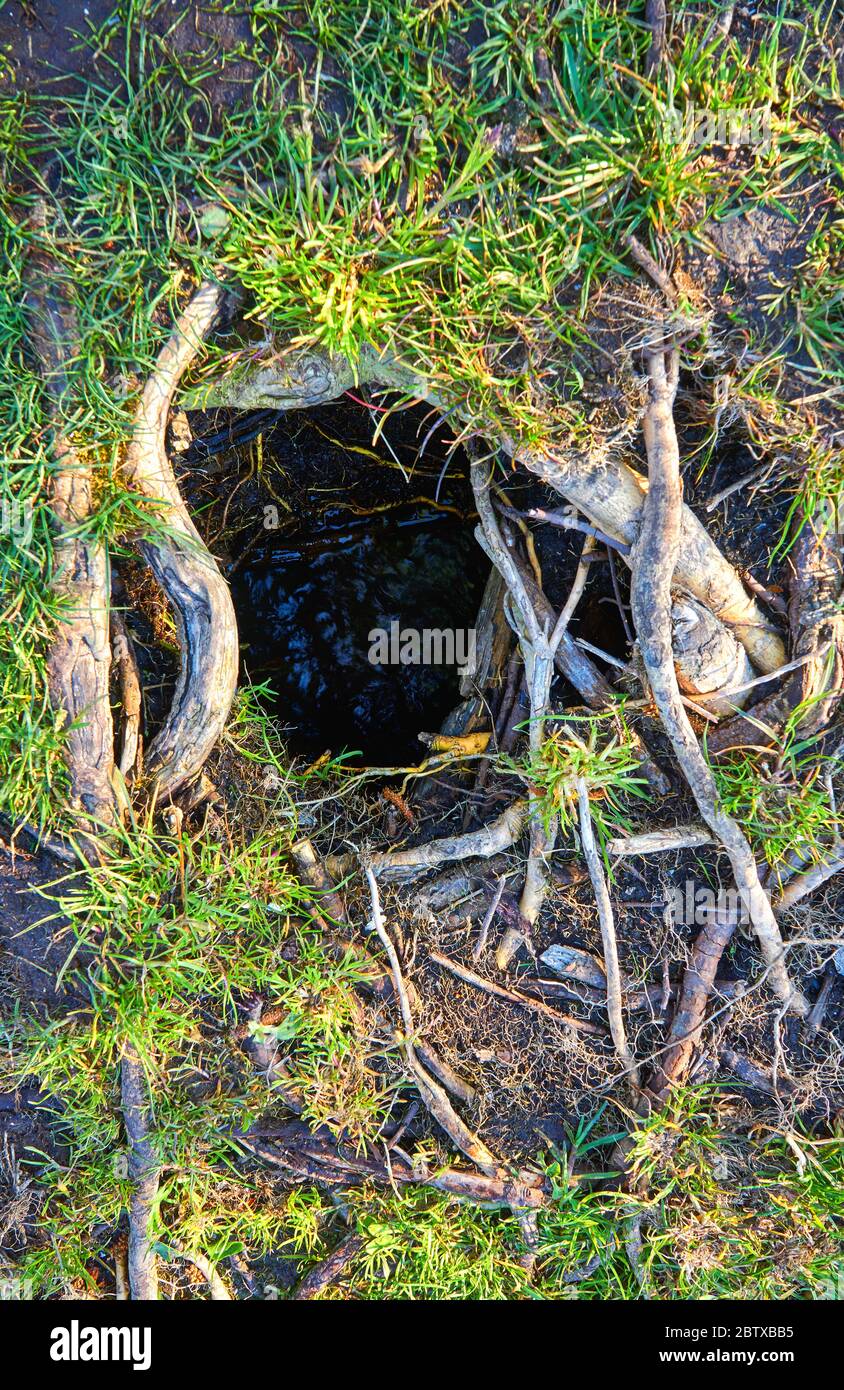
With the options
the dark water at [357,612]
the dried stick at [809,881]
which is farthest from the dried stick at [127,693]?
the dried stick at [809,881]

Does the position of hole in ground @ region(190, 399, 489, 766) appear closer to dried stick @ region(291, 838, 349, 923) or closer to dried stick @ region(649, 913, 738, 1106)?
dried stick @ region(291, 838, 349, 923)

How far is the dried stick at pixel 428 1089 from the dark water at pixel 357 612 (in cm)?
78

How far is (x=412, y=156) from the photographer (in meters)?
1.58

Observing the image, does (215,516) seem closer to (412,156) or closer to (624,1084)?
(412,156)

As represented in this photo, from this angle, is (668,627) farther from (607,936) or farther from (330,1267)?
(330,1267)

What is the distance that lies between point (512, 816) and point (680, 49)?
1.59 metres

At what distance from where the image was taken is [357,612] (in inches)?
110

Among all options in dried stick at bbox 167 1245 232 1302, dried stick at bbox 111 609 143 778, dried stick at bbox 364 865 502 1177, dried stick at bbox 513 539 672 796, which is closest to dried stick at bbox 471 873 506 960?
dried stick at bbox 364 865 502 1177

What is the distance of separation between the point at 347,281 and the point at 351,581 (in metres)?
1.26

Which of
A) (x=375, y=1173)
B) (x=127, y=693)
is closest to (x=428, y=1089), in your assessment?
(x=375, y=1173)

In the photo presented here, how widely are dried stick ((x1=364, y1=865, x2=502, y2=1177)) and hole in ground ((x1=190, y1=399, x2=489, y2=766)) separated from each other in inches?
30.2

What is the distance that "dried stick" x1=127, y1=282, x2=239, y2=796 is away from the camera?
1686 mm

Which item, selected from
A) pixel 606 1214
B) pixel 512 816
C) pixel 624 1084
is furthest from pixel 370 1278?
pixel 512 816

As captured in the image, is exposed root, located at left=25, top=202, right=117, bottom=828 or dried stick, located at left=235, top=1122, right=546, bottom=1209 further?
dried stick, located at left=235, top=1122, right=546, bottom=1209
